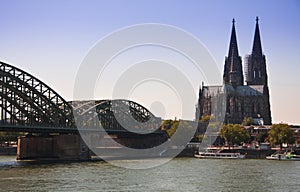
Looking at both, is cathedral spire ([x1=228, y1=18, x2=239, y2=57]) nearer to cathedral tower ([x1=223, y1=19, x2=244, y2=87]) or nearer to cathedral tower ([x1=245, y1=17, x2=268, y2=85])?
cathedral tower ([x1=223, y1=19, x2=244, y2=87])

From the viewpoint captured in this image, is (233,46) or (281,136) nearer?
(281,136)

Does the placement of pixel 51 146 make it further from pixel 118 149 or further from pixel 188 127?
pixel 188 127

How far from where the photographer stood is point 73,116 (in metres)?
93.6

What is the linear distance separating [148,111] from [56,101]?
40476mm

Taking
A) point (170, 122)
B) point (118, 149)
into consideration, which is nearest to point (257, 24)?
point (170, 122)

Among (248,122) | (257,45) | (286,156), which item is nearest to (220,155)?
(286,156)

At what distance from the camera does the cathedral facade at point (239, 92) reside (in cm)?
16600

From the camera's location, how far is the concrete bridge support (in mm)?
84375

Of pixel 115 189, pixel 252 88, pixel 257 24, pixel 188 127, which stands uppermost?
pixel 257 24

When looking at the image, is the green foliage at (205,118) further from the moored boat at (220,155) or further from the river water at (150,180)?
the river water at (150,180)

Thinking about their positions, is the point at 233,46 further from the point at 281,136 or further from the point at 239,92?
the point at 281,136

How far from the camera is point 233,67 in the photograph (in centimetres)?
17550

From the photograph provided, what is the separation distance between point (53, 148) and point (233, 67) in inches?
3942

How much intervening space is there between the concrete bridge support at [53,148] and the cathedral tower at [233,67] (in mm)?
96453
